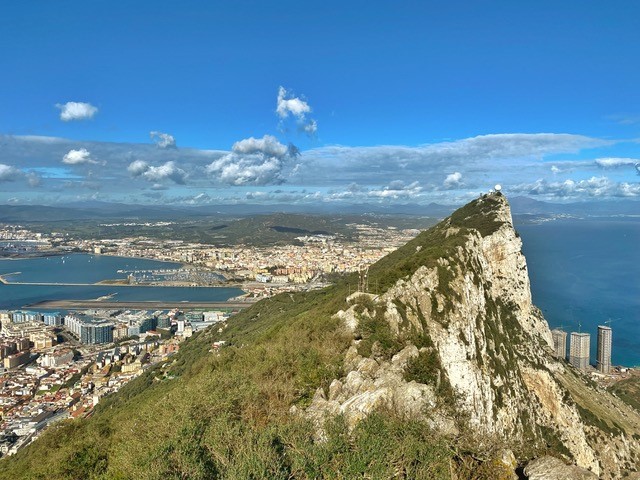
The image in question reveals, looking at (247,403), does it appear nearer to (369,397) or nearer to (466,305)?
(369,397)

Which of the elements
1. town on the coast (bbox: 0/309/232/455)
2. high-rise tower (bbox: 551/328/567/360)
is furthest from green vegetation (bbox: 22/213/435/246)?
high-rise tower (bbox: 551/328/567/360)

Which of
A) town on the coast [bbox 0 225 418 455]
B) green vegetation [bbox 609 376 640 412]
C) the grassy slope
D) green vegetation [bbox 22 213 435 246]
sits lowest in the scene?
green vegetation [bbox 609 376 640 412]

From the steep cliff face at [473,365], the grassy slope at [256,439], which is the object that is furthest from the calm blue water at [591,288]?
the grassy slope at [256,439]

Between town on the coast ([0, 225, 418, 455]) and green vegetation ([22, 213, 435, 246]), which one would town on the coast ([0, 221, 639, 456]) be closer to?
town on the coast ([0, 225, 418, 455])

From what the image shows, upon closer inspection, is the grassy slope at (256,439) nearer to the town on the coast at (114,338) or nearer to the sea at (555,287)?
the town on the coast at (114,338)

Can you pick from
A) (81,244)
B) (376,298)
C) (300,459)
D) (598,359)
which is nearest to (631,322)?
(598,359)
